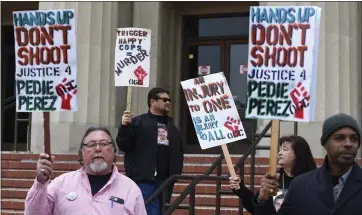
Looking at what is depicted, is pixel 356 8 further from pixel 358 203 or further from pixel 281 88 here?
pixel 358 203

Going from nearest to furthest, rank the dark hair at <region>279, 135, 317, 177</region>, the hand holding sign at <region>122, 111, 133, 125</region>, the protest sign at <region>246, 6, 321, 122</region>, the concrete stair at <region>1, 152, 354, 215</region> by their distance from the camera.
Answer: the protest sign at <region>246, 6, 321, 122</region> < the dark hair at <region>279, 135, 317, 177</region> < the hand holding sign at <region>122, 111, 133, 125</region> < the concrete stair at <region>1, 152, 354, 215</region>

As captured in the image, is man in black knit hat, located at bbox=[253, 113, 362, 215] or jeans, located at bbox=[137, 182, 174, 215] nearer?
man in black knit hat, located at bbox=[253, 113, 362, 215]

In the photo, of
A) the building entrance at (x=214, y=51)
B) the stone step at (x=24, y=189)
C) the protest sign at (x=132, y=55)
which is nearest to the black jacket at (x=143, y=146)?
the protest sign at (x=132, y=55)

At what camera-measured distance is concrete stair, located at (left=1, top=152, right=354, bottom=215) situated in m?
8.66

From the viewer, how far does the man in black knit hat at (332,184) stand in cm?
315

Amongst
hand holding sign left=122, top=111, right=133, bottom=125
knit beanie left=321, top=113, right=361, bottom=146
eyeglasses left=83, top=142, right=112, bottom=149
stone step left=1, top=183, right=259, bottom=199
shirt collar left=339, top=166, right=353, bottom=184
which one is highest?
knit beanie left=321, top=113, right=361, bottom=146

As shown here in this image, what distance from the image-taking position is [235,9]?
13328mm

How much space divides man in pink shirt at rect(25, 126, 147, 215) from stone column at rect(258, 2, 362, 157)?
6.51 m

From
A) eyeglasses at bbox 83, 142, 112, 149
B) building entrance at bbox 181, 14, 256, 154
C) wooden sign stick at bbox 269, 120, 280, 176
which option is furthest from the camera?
building entrance at bbox 181, 14, 256, 154

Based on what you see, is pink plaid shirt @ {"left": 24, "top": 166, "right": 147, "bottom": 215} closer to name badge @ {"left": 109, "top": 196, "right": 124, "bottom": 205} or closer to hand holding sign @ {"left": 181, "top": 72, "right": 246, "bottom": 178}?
name badge @ {"left": 109, "top": 196, "right": 124, "bottom": 205}

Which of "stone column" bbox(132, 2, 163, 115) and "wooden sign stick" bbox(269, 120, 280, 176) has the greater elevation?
"stone column" bbox(132, 2, 163, 115)

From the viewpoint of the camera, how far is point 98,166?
3.84 metres

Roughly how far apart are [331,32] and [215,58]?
356 centimetres

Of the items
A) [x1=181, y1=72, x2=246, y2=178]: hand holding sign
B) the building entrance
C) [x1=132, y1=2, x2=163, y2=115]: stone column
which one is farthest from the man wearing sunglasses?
the building entrance
